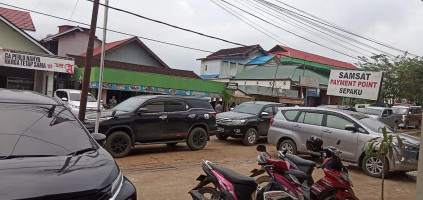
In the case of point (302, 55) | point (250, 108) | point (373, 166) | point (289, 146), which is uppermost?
point (302, 55)

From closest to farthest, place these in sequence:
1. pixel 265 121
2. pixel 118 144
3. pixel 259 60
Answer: pixel 118 144 < pixel 265 121 < pixel 259 60

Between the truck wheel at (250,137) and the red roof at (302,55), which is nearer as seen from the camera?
the truck wheel at (250,137)

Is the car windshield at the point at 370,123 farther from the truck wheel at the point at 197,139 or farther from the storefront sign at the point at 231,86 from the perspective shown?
the storefront sign at the point at 231,86

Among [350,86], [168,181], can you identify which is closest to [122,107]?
[168,181]

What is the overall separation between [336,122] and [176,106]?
4.66 meters

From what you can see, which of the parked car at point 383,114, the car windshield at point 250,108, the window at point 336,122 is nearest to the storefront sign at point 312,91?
the parked car at point 383,114

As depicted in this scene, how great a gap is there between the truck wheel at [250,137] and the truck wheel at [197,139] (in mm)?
1985

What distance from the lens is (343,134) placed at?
940 centimetres

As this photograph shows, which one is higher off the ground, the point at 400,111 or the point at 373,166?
the point at 400,111

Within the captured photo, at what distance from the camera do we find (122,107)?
10.4 meters

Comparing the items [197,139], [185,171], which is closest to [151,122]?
[197,139]

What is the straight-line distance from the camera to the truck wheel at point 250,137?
13055 mm

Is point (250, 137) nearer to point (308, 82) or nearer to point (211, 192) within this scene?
point (211, 192)

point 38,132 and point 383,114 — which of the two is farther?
point 383,114
